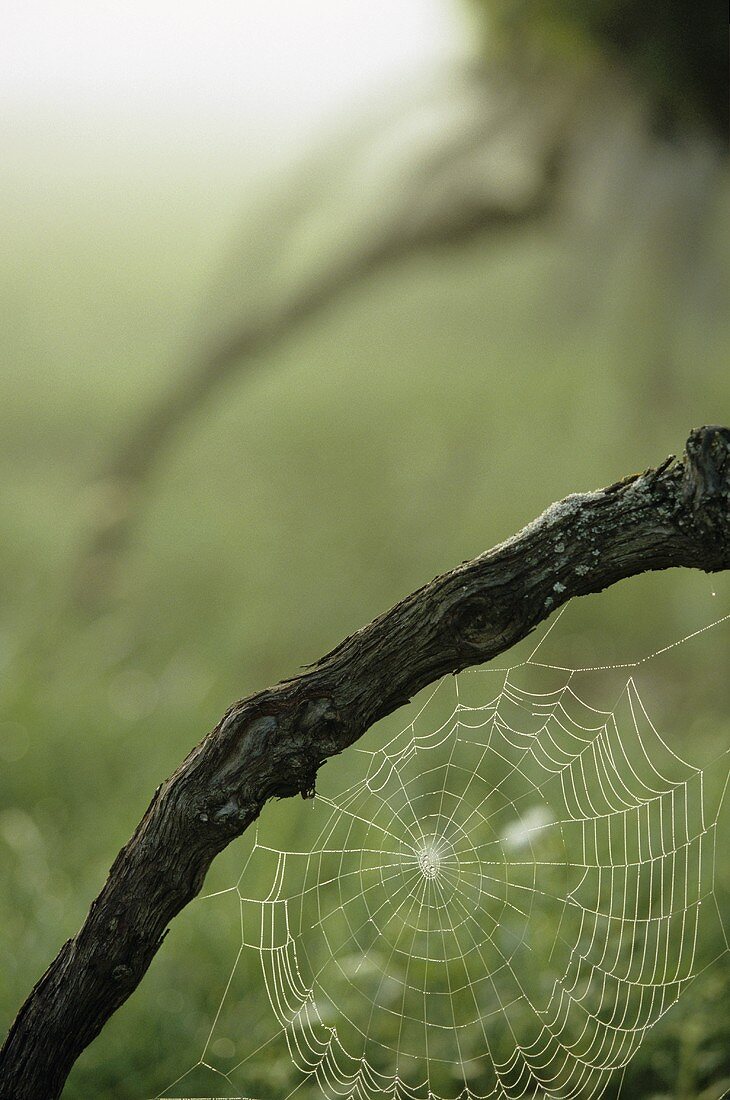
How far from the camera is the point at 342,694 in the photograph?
0.67 meters

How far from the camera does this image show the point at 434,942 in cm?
146

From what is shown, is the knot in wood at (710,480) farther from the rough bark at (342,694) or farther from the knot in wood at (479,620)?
the knot in wood at (479,620)

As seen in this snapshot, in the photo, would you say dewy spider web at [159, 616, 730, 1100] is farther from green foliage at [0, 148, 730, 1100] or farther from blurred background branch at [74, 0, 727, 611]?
blurred background branch at [74, 0, 727, 611]

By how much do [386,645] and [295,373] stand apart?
3424 mm

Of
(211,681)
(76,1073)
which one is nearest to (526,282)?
(211,681)

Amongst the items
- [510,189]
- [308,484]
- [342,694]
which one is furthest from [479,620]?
[308,484]

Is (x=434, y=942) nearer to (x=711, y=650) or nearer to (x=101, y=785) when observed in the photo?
(x=101, y=785)

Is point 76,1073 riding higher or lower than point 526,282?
lower

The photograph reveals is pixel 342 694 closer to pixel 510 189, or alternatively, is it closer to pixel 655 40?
pixel 655 40

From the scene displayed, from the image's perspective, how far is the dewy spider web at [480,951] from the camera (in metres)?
1.20

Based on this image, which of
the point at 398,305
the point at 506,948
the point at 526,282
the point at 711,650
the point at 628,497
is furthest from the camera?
the point at 398,305

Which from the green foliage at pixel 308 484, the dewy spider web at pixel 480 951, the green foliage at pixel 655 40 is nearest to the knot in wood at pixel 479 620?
the dewy spider web at pixel 480 951

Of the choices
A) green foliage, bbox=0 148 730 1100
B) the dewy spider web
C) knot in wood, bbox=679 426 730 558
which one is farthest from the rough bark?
green foliage, bbox=0 148 730 1100

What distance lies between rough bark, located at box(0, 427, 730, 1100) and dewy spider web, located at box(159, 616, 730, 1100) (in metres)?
0.36
